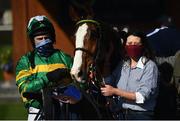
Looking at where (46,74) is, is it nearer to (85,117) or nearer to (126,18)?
(85,117)

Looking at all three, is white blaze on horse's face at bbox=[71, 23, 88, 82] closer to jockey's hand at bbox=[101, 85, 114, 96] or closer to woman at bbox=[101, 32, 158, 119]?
jockey's hand at bbox=[101, 85, 114, 96]

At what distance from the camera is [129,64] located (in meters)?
5.33

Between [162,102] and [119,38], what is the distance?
0.69m

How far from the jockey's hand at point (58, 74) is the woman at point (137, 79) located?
434mm

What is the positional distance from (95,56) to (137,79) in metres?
0.43

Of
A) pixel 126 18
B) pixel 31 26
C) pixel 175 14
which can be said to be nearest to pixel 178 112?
pixel 31 26

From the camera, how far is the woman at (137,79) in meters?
5.19

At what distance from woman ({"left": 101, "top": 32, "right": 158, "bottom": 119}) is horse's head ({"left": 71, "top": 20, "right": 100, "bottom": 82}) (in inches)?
12.1

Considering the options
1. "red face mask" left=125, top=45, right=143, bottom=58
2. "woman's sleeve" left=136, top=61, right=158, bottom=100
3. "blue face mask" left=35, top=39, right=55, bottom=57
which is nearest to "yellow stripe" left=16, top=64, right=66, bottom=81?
"blue face mask" left=35, top=39, right=55, bottom=57

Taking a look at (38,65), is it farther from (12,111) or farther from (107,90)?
(12,111)

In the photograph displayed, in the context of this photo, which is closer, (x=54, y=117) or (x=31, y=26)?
(x=54, y=117)

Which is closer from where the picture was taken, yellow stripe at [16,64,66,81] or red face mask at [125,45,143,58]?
yellow stripe at [16,64,66,81]

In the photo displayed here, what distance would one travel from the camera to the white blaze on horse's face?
4887mm

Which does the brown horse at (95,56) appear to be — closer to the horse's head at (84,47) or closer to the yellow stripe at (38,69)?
the horse's head at (84,47)
